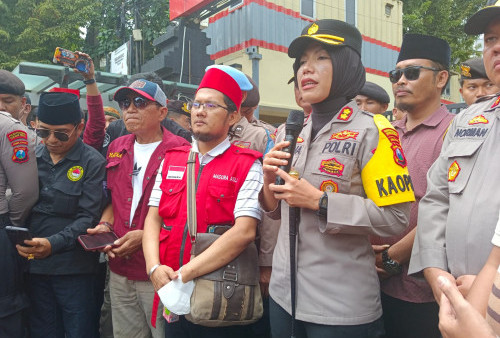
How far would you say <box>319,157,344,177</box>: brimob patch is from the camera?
1.94 metres

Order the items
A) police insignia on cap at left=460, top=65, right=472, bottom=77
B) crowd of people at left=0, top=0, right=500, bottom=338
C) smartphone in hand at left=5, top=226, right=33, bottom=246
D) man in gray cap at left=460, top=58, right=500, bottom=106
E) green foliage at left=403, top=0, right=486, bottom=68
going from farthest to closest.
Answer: green foliage at left=403, top=0, right=486, bottom=68, police insignia on cap at left=460, top=65, right=472, bottom=77, man in gray cap at left=460, top=58, right=500, bottom=106, smartphone in hand at left=5, top=226, right=33, bottom=246, crowd of people at left=0, top=0, right=500, bottom=338

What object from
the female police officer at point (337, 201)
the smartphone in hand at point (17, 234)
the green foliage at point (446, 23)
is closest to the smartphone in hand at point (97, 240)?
the smartphone in hand at point (17, 234)

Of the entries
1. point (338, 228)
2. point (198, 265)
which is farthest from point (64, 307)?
point (338, 228)

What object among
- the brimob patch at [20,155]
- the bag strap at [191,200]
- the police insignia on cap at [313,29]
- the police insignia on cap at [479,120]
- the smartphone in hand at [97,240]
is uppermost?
the police insignia on cap at [313,29]

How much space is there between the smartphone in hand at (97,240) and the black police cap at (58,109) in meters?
0.95

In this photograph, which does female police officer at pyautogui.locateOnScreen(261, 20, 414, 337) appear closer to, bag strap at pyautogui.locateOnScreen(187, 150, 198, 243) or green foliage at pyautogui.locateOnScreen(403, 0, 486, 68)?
bag strap at pyautogui.locateOnScreen(187, 150, 198, 243)

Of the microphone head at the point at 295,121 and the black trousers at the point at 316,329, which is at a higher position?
the microphone head at the point at 295,121

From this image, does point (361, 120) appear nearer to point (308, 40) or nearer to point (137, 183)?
point (308, 40)

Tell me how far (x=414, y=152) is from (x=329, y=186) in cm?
87

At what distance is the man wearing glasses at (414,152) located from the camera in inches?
88.7

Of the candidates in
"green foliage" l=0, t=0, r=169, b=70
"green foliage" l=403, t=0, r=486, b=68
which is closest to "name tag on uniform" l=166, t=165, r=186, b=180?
"green foliage" l=403, t=0, r=486, b=68

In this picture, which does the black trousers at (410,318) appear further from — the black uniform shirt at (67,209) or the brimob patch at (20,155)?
the brimob patch at (20,155)

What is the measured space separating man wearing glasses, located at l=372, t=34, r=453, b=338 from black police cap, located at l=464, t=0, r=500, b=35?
0.83 metres

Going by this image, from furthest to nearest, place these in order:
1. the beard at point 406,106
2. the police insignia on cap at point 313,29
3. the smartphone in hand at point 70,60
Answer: the smartphone in hand at point 70,60
the beard at point 406,106
the police insignia on cap at point 313,29
